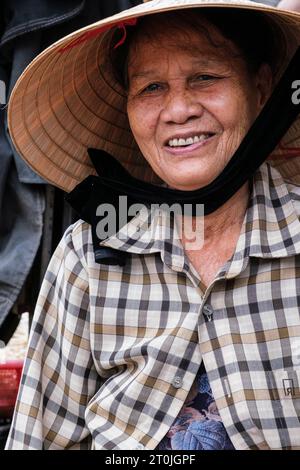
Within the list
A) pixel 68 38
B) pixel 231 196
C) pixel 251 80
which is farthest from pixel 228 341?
pixel 68 38

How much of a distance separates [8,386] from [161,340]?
894 millimetres

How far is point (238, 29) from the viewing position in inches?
70.4

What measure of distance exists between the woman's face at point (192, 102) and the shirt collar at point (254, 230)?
0.38 feet

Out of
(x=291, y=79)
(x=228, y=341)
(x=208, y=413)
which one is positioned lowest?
(x=208, y=413)

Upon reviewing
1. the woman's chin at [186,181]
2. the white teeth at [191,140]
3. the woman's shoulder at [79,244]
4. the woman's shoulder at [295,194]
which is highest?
the white teeth at [191,140]

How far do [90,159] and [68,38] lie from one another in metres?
0.45

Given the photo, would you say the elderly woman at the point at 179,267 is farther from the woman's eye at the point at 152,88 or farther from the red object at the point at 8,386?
the red object at the point at 8,386

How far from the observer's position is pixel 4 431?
247 cm
